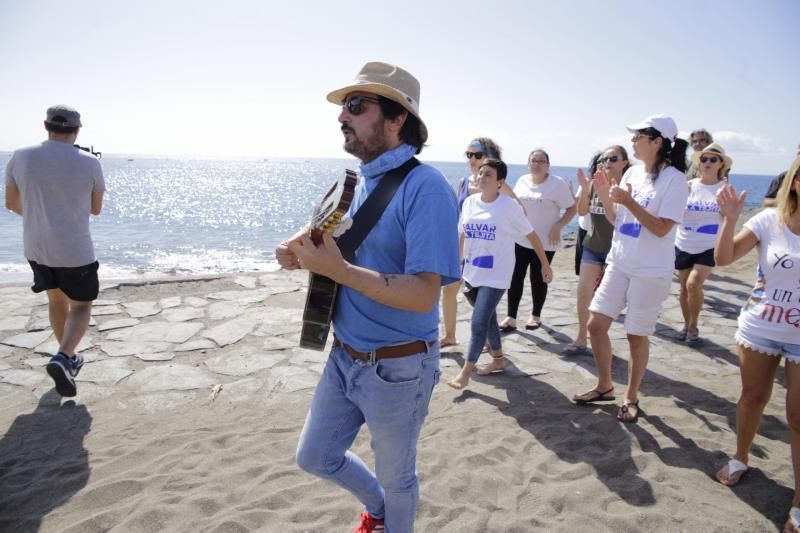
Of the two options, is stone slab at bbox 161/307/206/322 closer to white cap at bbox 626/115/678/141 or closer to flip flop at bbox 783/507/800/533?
white cap at bbox 626/115/678/141

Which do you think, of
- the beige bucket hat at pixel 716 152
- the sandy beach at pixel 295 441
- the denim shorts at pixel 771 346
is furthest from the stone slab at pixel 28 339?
the beige bucket hat at pixel 716 152

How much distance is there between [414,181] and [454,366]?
3619mm

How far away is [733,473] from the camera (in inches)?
129

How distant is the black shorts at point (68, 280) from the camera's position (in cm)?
426

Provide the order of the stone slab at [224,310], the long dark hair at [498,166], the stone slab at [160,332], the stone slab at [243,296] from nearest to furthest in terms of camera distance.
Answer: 1. the long dark hair at [498,166]
2. the stone slab at [160,332]
3. the stone slab at [224,310]
4. the stone slab at [243,296]

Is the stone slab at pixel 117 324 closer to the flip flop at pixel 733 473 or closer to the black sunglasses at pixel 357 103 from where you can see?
the black sunglasses at pixel 357 103

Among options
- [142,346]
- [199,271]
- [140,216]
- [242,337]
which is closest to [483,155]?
[242,337]

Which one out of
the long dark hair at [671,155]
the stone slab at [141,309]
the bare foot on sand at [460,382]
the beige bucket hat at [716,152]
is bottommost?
the stone slab at [141,309]

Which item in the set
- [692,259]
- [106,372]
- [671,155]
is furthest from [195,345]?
[692,259]

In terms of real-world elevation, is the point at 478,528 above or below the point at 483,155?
below

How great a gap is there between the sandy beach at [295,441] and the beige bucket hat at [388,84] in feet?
7.35

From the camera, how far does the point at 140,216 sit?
3200cm

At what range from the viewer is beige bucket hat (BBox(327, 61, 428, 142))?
203 centimetres

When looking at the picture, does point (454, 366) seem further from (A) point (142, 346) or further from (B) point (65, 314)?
(B) point (65, 314)
